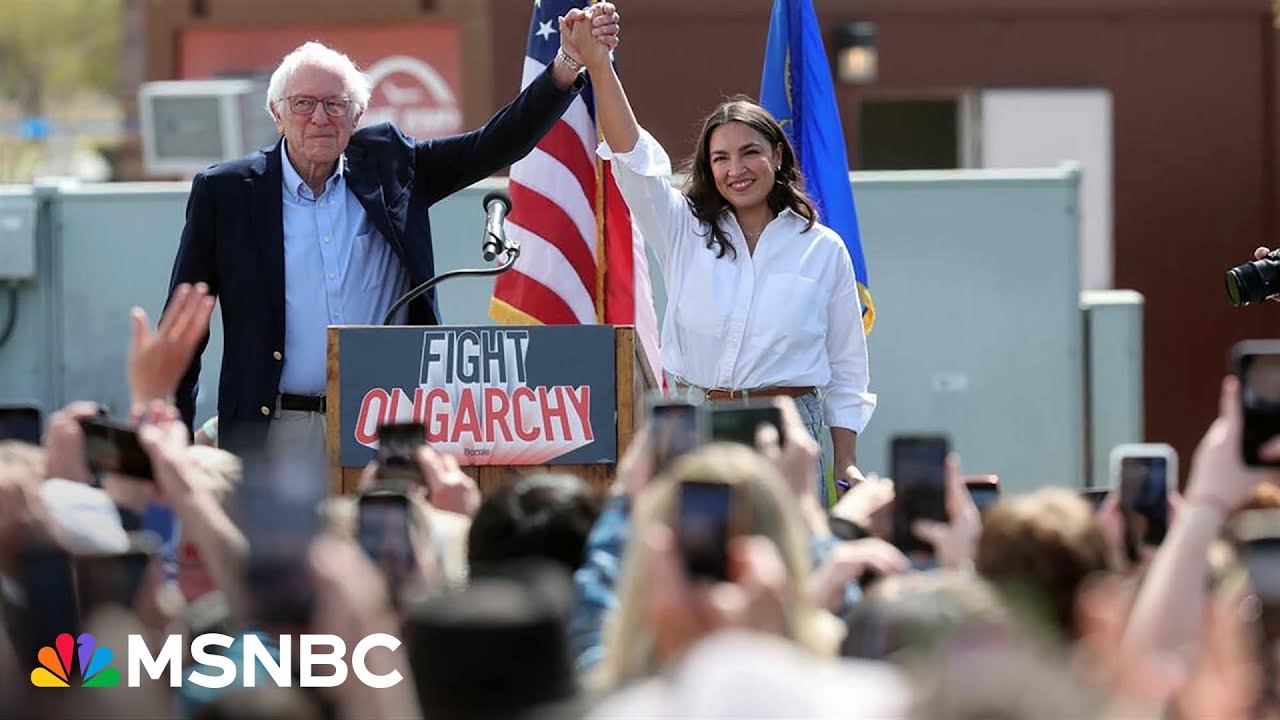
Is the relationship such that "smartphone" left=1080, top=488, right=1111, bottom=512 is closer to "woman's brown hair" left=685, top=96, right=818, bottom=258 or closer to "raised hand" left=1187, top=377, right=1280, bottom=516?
"raised hand" left=1187, top=377, right=1280, bottom=516

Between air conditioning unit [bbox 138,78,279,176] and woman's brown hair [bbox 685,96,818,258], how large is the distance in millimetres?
7607

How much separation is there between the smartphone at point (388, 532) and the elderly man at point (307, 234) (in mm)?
2108

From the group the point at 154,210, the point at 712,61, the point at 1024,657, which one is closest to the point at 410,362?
the point at 1024,657

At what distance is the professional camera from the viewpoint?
6434 millimetres

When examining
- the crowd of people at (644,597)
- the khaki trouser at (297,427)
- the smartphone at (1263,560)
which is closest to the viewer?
the crowd of people at (644,597)

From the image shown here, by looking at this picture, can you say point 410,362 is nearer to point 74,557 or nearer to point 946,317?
point 74,557

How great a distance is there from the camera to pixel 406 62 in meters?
13.6

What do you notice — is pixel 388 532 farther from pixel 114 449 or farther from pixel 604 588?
pixel 114 449

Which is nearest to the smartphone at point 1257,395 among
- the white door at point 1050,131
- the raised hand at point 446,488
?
the raised hand at point 446,488

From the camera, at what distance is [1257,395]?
3.31 meters

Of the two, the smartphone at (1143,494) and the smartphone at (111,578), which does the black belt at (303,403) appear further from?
the smartphone at (1143,494)

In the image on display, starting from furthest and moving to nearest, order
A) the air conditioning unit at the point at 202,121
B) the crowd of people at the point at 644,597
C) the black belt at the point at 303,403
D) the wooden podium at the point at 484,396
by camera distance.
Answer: the air conditioning unit at the point at 202,121 < the black belt at the point at 303,403 < the wooden podium at the point at 484,396 < the crowd of people at the point at 644,597

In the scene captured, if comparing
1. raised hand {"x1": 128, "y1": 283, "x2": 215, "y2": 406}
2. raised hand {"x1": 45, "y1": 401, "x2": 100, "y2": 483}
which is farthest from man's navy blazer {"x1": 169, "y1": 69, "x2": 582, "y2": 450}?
raised hand {"x1": 45, "y1": 401, "x2": 100, "y2": 483}

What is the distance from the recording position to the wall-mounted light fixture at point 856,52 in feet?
42.8
